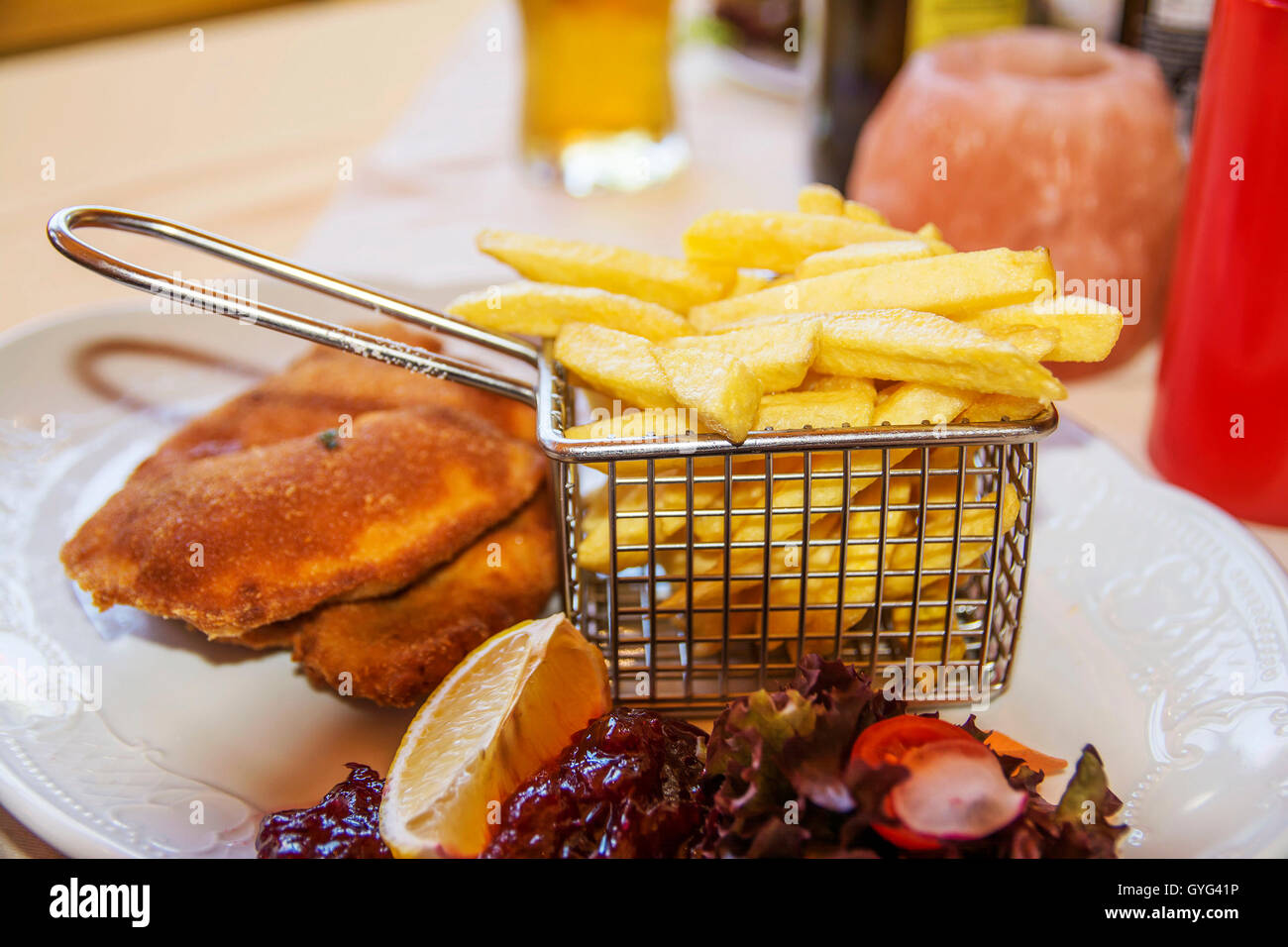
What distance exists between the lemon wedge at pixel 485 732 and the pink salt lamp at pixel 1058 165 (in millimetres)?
1326

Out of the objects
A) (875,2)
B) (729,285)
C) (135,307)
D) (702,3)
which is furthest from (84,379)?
(702,3)

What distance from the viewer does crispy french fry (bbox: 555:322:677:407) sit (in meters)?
1.38

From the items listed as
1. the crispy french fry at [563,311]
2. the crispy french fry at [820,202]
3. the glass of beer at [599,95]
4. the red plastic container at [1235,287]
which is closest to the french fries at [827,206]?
the crispy french fry at [820,202]

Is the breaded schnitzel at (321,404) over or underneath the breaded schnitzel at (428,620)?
over

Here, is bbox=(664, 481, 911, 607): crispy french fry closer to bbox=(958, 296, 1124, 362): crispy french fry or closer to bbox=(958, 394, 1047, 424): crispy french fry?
bbox=(958, 394, 1047, 424): crispy french fry

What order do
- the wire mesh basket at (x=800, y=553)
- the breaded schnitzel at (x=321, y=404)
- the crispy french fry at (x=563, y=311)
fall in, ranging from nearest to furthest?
the wire mesh basket at (x=800, y=553) < the crispy french fry at (x=563, y=311) < the breaded schnitzel at (x=321, y=404)

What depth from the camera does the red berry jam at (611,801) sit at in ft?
3.84

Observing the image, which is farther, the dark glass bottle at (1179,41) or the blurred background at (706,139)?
the dark glass bottle at (1179,41)

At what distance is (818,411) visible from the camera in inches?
54.4

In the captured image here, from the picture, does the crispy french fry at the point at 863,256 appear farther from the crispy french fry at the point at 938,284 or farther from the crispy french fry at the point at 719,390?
the crispy french fry at the point at 719,390

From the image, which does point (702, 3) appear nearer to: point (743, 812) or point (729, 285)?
point (729, 285)

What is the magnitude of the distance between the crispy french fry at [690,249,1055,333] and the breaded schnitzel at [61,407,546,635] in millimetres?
555

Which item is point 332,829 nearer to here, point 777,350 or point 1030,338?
point 777,350

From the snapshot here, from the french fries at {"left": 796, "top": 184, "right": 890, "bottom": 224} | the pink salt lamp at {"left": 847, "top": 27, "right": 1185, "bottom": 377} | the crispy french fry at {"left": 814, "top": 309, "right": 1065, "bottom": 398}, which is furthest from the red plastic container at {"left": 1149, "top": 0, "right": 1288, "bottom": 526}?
the crispy french fry at {"left": 814, "top": 309, "right": 1065, "bottom": 398}
